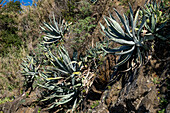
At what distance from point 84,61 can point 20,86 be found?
4233mm

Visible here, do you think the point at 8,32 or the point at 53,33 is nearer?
the point at 53,33

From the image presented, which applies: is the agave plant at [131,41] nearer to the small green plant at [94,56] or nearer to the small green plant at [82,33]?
the small green plant at [94,56]

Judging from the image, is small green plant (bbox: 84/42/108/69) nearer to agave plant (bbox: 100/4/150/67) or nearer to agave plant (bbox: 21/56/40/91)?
agave plant (bbox: 100/4/150/67)

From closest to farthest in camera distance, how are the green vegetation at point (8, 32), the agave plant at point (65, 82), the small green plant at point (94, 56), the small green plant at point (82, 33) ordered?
1. the agave plant at point (65, 82)
2. the small green plant at point (94, 56)
3. the small green plant at point (82, 33)
4. the green vegetation at point (8, 32)

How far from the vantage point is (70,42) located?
19.8 feet

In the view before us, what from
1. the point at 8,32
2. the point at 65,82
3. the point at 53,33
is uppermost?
the point at 8,32

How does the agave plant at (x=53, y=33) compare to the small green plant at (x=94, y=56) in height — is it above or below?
above

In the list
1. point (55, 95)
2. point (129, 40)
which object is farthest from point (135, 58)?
point (55, 95)

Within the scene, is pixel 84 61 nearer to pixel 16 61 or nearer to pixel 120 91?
pixel 120 91

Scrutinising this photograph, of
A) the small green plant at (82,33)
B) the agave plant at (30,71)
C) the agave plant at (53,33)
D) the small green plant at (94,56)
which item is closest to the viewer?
the small green plant at (94,56)

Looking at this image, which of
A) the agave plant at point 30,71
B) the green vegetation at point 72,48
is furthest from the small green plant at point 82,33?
the agave plant at point 30,71

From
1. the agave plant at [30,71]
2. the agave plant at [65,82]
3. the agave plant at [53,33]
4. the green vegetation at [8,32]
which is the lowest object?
the agave plant at [65,82]

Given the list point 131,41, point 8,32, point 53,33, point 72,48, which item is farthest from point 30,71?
point 8,32

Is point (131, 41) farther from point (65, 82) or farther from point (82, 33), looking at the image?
point (82, 33)
